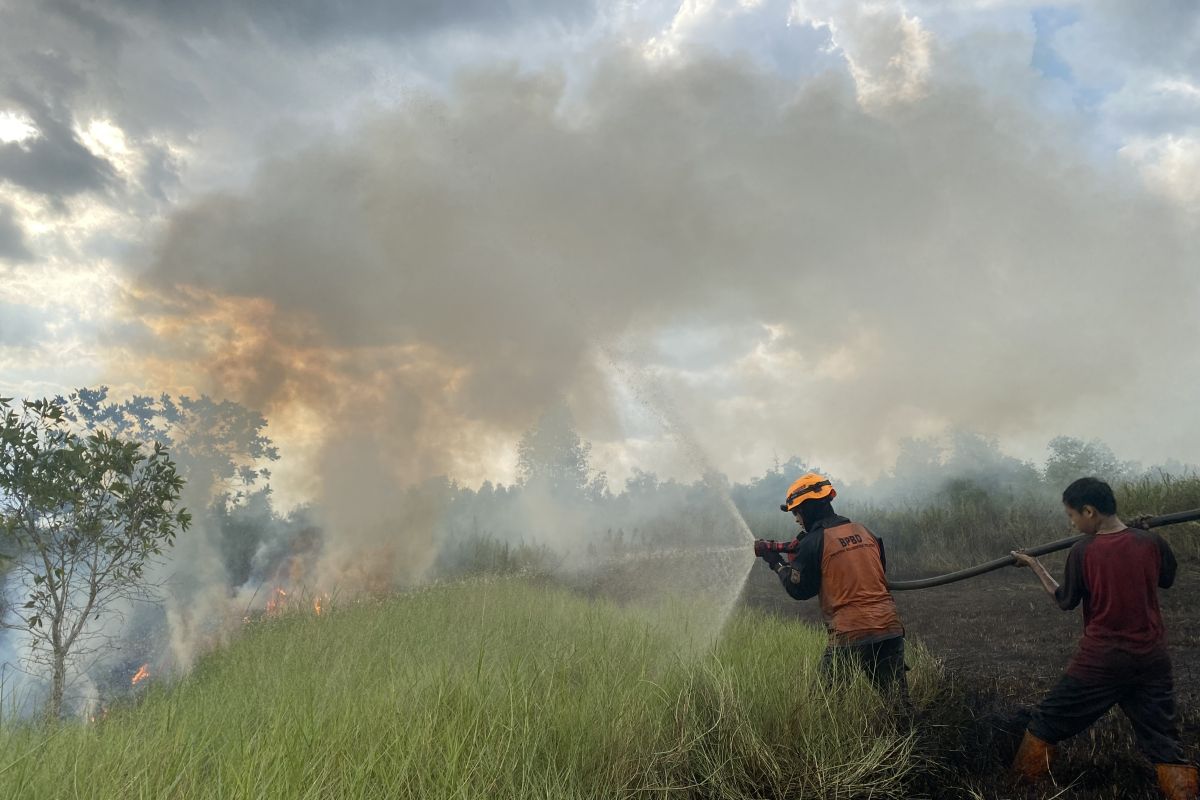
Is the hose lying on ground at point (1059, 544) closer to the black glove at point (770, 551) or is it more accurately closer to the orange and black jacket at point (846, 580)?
the orange and black jacket at point (846, 580)

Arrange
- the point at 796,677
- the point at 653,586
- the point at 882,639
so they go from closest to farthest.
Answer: the point at 882,639 < the point at 796,677 < the point at 653,586

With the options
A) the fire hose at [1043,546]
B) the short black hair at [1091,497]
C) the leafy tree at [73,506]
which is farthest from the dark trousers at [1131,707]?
the leafy tree at [73,506]

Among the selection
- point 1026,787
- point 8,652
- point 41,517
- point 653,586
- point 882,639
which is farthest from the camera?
point 653,586

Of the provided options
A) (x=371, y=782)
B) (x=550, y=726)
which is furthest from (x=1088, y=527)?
(x=371, y=782)

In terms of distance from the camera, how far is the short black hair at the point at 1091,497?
4.79 metres

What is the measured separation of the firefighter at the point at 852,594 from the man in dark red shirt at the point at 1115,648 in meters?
1.05

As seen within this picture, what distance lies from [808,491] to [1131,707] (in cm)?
253

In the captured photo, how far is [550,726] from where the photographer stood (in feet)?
15.0

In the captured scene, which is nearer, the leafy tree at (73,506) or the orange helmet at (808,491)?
the orange helmet at (808,491)

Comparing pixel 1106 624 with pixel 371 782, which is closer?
pixel 371 782

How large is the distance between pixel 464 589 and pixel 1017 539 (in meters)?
13.6

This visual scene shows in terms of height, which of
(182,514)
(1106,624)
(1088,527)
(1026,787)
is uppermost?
(182,514)

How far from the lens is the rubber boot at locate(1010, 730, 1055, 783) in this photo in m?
4.91

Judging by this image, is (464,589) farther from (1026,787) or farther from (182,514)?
(1026,787)
